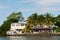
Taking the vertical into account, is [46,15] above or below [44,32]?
above

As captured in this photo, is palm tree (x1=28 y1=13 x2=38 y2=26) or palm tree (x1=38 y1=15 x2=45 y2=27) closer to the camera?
palm tree (x1=28 y1=13 x2=38 y2=26)

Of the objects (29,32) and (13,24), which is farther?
(13,24)

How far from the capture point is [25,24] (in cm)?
10488

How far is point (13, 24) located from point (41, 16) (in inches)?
469

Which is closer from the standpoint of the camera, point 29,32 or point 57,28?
point 29,32

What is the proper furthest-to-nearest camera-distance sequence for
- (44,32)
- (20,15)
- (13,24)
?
(20,15) → (13,24) → (44,32)

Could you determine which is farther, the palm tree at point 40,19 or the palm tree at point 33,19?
the palm tree at point 40,19

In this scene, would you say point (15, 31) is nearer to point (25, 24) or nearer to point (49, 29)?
point (25, 24)

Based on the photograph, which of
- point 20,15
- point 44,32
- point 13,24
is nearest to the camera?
point 44,32

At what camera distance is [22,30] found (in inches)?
4097

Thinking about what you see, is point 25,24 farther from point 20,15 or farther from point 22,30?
point 20,15

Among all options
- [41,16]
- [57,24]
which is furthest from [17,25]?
[57,24]

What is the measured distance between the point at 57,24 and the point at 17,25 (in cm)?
1857

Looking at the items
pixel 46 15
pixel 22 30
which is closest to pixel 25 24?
pixel 22 30
